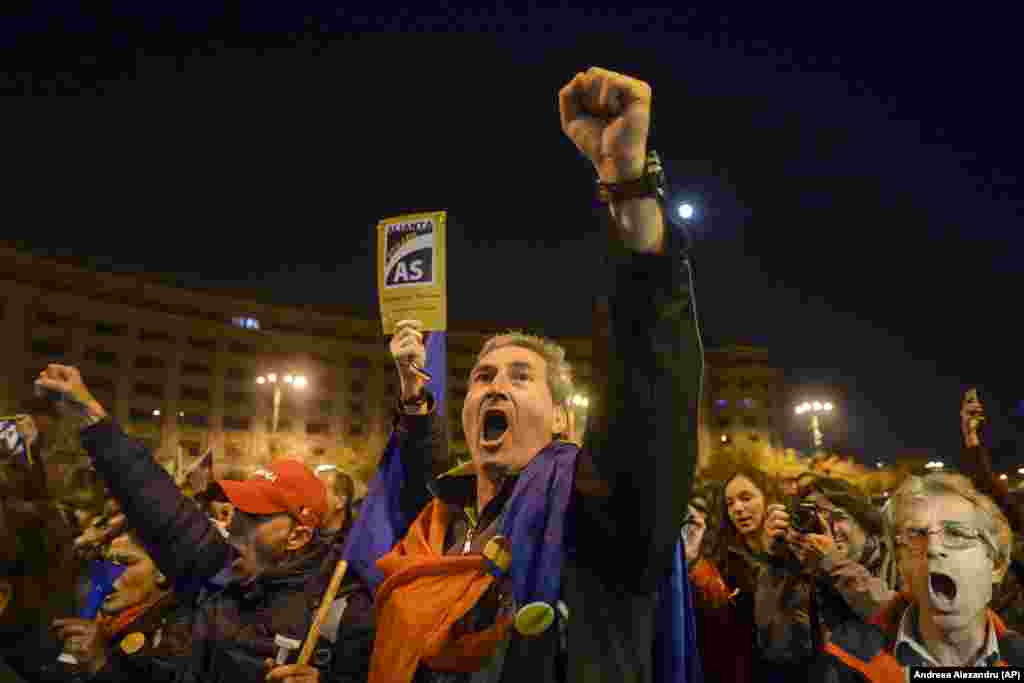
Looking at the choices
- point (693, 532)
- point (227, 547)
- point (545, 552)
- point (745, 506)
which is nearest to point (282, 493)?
point (227, 547)

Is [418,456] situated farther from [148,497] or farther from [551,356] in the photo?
[148,497]

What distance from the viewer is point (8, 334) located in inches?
2623

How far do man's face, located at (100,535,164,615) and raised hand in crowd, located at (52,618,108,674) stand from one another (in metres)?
0.38

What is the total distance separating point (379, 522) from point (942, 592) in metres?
2.40

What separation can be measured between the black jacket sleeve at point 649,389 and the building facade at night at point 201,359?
65188 millimetres

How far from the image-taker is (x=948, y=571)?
9.94 ft

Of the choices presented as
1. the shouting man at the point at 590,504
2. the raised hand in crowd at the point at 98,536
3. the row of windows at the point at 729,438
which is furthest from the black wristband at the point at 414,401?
the row of windows at the point at 729,438

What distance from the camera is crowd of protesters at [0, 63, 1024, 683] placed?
170 centimetres

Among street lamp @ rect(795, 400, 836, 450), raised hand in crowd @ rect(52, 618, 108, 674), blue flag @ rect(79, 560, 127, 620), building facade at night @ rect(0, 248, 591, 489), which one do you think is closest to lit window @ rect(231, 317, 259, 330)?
building facade at night @ rect(0, 248, 591, 489)

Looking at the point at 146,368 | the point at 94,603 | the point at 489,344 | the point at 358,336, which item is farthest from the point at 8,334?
the point at 489,344

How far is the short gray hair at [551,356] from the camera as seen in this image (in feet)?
9.73

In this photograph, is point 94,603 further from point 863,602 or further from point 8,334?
point 8,334

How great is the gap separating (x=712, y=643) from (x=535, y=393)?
335cm

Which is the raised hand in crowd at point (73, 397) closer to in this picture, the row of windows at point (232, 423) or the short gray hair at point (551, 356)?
the short gray hair at point (551, 356)
